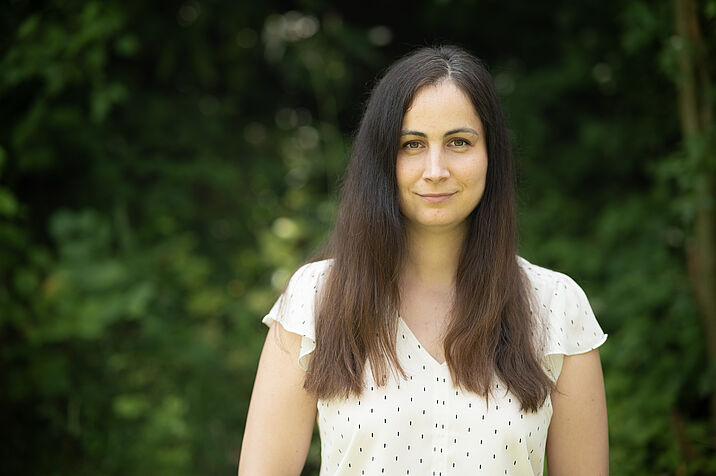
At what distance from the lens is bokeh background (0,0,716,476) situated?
2.98m

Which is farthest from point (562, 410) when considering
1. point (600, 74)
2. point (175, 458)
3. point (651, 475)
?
point (600, 74)

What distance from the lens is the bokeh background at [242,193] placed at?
9.77 ft

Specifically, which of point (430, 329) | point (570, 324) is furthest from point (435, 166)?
point (570, 324)

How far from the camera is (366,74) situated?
13.3 ft

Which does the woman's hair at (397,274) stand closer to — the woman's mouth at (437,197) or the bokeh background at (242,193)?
the woman's mouth at (437,197)

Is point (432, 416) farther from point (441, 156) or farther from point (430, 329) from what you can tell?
point (441, 156)

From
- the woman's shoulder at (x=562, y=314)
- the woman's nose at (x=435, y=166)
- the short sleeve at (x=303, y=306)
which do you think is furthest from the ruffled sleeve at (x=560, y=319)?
the short sleeve at (x=303, y=306)

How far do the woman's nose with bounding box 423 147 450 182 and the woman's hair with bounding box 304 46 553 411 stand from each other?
0.08 meters

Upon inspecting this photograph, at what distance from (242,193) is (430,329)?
2298 mm

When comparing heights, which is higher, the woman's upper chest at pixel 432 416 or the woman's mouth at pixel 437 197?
the woman's mouth at pixel 437 197

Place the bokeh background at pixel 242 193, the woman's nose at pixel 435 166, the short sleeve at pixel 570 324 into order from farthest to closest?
the bokeh background at pixel 242 193 → the short sleeve at pixel 570 324 → the woman's nose at pixel 435 166

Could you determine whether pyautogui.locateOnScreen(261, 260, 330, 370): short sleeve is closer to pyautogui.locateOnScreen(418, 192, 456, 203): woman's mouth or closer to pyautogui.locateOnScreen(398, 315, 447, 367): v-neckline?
pyautogui.locateOnScreen(398, 315, 447, 367): v-neckline

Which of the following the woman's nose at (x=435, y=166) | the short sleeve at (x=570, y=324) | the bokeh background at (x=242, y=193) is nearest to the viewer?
the woman's nose at (x=435, y=166)

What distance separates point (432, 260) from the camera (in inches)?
74.4
